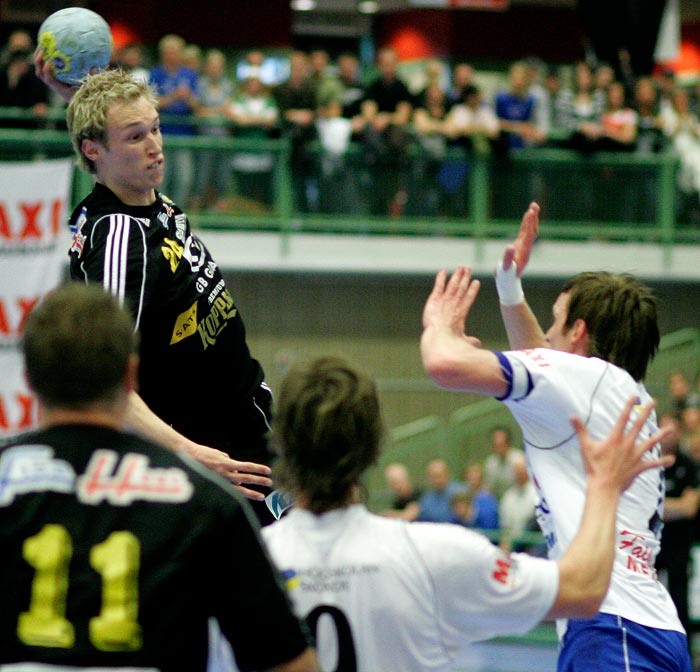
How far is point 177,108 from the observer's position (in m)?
14.6

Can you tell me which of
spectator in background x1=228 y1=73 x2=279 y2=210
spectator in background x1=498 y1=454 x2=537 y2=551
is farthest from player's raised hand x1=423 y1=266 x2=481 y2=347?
spectator in background x1=228 y1=73 x2=279 y2=210

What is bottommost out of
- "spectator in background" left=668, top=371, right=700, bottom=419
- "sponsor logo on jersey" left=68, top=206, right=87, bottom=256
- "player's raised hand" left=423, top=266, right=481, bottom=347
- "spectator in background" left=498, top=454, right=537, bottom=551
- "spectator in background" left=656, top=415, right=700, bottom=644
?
"spectator in background" left=498, top=454, right=537, bottom=551

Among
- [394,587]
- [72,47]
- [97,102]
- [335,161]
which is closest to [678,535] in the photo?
[335,161]

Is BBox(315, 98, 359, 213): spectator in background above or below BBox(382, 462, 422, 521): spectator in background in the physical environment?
above

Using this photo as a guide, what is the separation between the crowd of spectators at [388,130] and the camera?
14.5 metres

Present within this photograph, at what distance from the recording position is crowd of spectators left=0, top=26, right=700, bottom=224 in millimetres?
14484

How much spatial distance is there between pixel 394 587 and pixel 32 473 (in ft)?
2.87

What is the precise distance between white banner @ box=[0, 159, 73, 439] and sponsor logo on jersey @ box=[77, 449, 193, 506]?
342 inches

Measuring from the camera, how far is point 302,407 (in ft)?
9.23

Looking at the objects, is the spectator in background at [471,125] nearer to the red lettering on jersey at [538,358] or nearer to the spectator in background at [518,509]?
the spectator in background at [518,509]

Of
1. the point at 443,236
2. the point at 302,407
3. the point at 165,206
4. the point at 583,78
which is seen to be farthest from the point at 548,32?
the point at 302,407

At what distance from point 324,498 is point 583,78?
45.5 feet

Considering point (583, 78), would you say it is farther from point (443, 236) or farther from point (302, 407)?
point (302, 407)

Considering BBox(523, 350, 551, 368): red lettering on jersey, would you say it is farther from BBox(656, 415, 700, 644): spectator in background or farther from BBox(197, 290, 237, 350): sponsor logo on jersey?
BBox(656, 415, 700, 644): spectator in background
